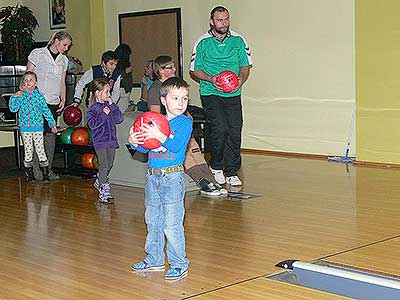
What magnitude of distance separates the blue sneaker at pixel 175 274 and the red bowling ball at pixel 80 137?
14.8 ft

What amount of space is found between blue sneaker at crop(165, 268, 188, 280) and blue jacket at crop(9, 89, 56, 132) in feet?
13.9

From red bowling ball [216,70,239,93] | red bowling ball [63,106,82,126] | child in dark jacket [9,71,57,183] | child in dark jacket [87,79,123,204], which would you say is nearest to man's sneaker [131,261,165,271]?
child in dark jacket [87,79,123,204]

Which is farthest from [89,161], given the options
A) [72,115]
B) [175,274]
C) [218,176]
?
[175,274]

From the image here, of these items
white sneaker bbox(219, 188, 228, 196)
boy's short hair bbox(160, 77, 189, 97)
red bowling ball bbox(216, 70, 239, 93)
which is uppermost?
red bowling ball bbox(216, 70, 239, 93)

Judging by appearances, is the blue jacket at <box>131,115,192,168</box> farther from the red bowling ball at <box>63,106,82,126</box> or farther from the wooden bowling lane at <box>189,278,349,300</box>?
the red bowling ball at <box>63,106,82,126</box>

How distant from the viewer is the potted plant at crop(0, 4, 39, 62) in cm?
1395

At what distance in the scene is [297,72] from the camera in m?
10.3

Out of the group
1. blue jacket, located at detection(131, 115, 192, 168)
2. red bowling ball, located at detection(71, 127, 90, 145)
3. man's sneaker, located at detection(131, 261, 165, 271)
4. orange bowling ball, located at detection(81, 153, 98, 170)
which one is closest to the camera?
blue jacket, located at detection(131, 115, 192, 168)

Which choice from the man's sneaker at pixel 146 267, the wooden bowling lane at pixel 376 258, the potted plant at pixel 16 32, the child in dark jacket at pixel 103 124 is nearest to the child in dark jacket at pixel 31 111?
the child in dark jacket at pixel 103 124

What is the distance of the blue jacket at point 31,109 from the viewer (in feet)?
27.6

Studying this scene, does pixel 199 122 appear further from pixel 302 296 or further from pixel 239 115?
pixel 302 296

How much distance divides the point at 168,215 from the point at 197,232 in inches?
53.2

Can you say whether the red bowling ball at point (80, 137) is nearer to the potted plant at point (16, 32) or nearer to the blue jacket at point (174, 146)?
the blue jacket at point (174, 146)

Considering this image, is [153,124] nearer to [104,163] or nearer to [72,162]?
[104,163]
